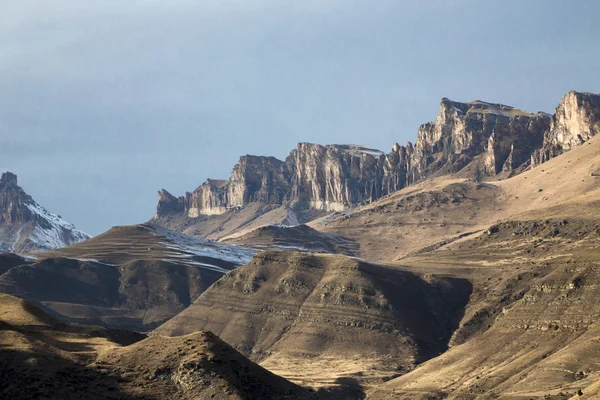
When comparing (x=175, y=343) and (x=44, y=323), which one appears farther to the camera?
(x=44, y=323)

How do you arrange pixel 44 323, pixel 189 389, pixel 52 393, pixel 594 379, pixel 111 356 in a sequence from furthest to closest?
pixel 594 379
pixel 44 323
pixel 111 356
pixel 189 389
pixel 52 393

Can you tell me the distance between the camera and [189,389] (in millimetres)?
142875

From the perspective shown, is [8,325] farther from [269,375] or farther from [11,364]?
[269,375]

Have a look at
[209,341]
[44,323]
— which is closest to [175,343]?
[209,341]

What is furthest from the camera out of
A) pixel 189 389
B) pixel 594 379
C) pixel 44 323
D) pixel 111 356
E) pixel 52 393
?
pixel 594 379

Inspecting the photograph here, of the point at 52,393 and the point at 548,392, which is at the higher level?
the point at 52,393

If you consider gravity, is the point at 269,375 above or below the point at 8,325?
below

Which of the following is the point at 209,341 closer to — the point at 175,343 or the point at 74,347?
the point at 175,343

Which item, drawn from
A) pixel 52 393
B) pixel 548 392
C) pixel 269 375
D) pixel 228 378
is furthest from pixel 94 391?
pixel 548 392

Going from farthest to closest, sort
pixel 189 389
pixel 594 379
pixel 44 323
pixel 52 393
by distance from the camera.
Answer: pixel 594 379, pixel 44 323, pixel 189 389, pixel 52 393

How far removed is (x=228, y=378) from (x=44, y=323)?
37318 mm

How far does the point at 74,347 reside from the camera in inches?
6176

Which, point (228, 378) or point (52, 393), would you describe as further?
point (228, 378)

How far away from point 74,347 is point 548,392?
8905 centimetres
